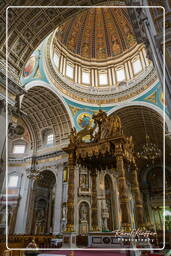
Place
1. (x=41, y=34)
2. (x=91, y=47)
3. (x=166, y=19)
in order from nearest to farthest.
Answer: (x=166, y=19) < (x=41, y=34) < (x=91, y=47)

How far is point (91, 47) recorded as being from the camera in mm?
22844

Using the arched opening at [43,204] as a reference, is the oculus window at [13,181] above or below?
above

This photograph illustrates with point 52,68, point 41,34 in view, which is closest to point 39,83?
point 52,68

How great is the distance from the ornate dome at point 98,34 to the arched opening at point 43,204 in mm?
15139

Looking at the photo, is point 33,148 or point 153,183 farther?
point 153,183

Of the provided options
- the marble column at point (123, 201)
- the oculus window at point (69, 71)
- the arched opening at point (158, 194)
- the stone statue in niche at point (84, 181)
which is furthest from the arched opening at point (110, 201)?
the oculus window at point (69, 71)

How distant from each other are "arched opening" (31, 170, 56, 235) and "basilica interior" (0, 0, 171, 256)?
0.10 m

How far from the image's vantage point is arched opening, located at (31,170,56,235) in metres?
17.1

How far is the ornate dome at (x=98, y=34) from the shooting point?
2139cm

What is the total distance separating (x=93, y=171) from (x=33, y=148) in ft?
31.5

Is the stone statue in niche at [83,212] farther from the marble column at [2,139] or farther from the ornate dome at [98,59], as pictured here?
the ornate dome at [98,59]

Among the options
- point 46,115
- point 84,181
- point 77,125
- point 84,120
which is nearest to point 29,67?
point 46,115

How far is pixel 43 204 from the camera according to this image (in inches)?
731

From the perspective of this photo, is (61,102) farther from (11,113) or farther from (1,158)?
(1,158)
